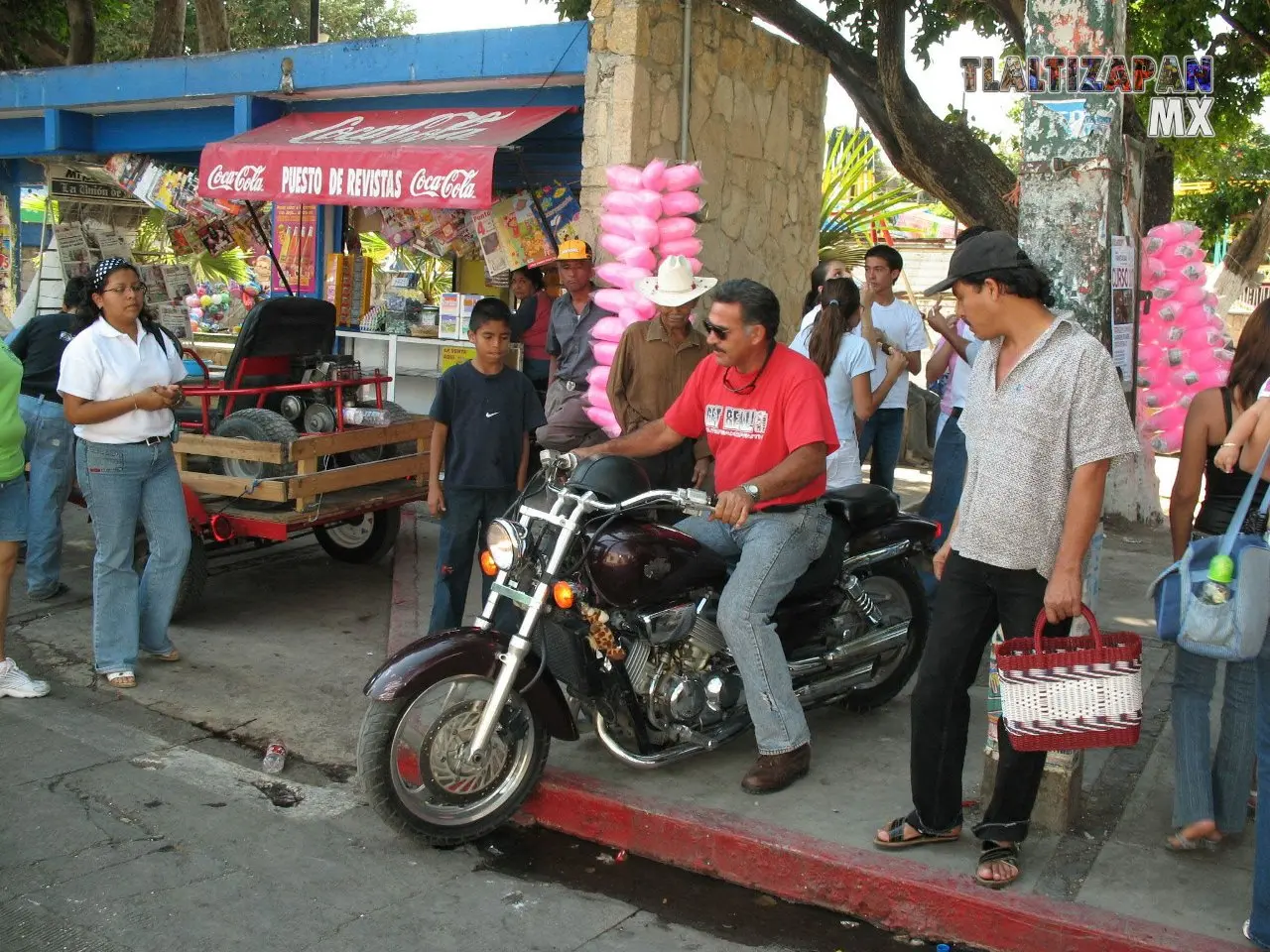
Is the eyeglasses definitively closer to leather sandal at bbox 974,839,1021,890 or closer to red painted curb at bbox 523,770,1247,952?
red painted curb at bbox 523,770,1247,952

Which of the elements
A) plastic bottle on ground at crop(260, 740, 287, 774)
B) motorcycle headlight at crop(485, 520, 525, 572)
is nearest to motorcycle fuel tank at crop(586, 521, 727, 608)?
motorcycle headlight at crop(485, 520, 525, 572)

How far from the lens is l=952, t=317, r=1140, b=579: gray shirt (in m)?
3.61

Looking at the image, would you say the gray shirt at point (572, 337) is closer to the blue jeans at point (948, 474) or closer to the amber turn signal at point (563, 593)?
A: the blue jeans at point (948, 474)

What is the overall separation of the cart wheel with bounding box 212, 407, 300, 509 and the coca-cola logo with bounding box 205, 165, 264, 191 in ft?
10.7

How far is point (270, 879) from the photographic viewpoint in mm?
4145

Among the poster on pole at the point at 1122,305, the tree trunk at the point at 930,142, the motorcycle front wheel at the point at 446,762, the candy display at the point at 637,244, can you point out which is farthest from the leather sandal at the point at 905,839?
the tree trunk at the point at 930,142

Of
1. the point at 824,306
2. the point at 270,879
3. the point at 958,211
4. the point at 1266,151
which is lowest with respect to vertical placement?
the point at 270,879

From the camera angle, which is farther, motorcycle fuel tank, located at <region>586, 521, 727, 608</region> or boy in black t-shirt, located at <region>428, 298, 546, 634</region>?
boy in black t-shirt, located at <region>428, 298, 546, 634</region>

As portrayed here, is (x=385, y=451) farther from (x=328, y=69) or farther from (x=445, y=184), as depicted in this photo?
(x=328, y=69)

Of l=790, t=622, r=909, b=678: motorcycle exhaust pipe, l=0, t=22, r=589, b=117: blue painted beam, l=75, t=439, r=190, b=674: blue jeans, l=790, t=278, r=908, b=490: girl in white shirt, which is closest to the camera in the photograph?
l=790, t=622, r=909, b=678: motorcycle exhaust pipe

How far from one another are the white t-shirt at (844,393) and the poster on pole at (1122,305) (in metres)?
1.81

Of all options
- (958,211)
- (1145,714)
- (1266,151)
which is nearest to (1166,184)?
(958,211)

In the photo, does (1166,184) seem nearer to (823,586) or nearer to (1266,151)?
(823,586)

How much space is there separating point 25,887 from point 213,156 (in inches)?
291
